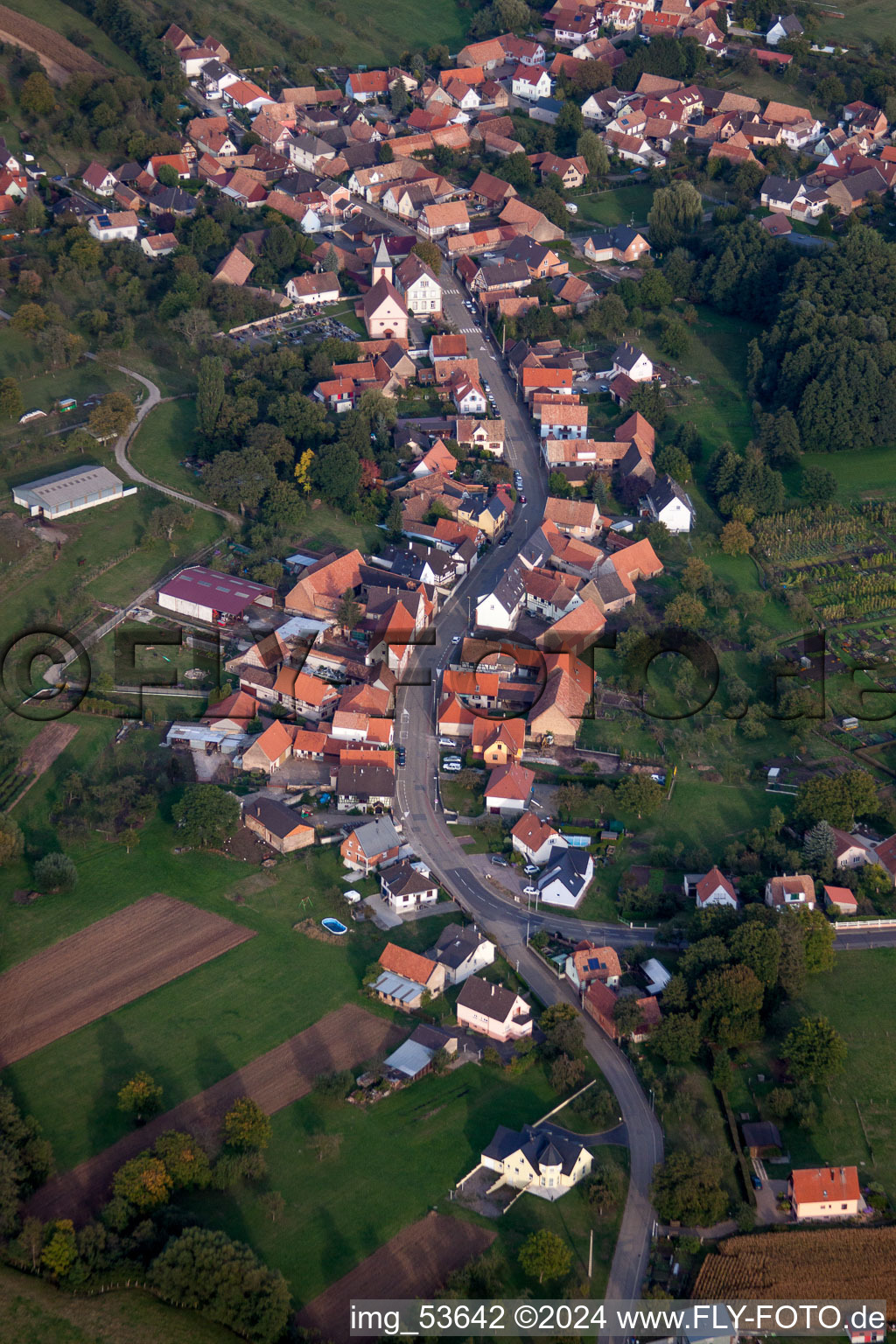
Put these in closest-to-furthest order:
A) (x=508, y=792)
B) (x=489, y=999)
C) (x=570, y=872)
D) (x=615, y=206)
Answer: (x=489, y=999) → (x=570, y=872) → (x=508, y=792) → (x=615, y=206)

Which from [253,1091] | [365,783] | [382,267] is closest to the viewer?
[253,1091]

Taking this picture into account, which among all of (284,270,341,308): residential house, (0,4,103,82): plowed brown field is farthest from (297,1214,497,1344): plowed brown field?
(0,4,103,82): plowed brown field

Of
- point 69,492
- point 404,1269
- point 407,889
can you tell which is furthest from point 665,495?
point 404,1269

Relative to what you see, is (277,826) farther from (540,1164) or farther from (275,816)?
(540,1164)

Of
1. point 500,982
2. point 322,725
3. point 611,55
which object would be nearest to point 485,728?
point 322,725

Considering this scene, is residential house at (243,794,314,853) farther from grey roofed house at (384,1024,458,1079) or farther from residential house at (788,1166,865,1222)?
residential house at (788,1166,865,1222)

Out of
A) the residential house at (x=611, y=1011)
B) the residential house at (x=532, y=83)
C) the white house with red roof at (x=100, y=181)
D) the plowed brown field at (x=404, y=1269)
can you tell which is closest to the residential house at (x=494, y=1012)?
the residential house at (x=611, y=1011)
